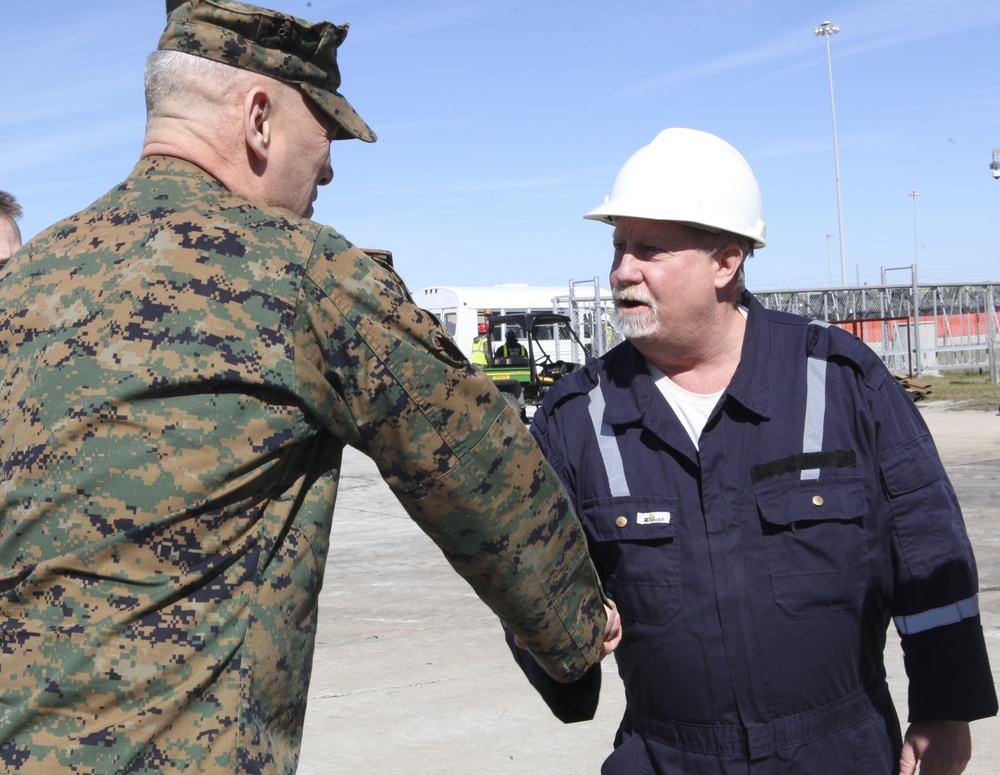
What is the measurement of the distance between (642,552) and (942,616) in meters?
0.67

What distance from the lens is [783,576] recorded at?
2.53m

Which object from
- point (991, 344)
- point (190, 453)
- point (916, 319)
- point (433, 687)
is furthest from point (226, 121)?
point (991, 344)

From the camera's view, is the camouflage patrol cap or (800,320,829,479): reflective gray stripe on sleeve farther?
(800,320,829,479): reflective gray stripe on sleeve

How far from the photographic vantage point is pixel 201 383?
64.2 inches

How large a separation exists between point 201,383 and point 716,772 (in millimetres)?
1480

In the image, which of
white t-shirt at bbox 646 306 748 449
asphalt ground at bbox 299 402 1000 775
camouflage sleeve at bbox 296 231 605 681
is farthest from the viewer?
asphalt ground at bbox 299 402 1000 775

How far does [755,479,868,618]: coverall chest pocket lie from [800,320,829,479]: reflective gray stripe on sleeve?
0.06m

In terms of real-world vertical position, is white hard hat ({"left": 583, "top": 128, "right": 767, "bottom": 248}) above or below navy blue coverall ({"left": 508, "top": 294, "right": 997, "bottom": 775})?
above

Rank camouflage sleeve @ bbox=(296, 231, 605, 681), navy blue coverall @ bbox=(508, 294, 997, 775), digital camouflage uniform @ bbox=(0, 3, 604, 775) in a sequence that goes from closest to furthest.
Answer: digital camouflage uniform @ bbox=(0, 3, 604, 775) < camouflage sleeve @ bbox=(296, 231, 605, 681) < navy blue coverall @ bbox=(508, 294, 997, 775)

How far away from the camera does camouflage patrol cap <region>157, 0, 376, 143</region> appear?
1874 millimetres

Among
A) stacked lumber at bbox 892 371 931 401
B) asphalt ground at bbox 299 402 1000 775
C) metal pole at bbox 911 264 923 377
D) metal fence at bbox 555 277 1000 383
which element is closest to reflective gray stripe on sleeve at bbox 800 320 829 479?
asphalt ground at bbox 299 402 1000 775

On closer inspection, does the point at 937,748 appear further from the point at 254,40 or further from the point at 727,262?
the point at 254,40

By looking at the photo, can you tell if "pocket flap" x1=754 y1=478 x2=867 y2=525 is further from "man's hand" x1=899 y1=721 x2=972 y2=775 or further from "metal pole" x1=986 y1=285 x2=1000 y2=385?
"metal pole" x1=986 y1=285 x2=1000 y2=385

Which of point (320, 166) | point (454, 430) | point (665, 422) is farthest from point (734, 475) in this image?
point (320, 166)
